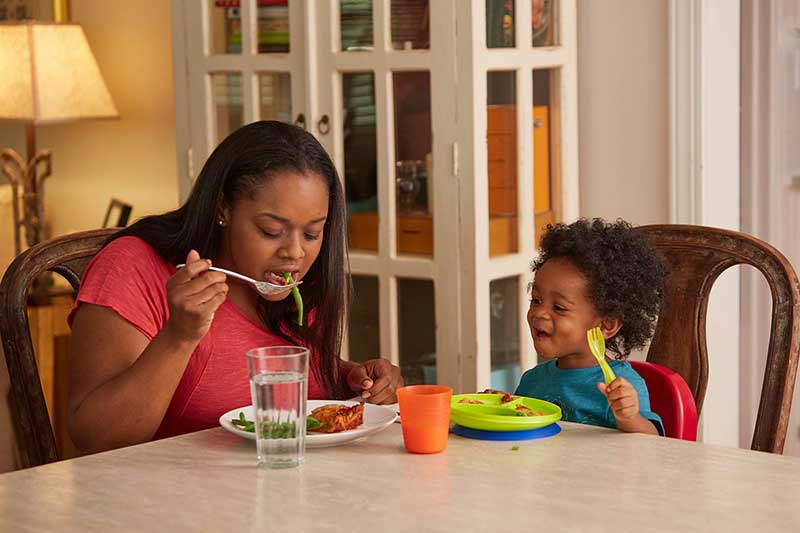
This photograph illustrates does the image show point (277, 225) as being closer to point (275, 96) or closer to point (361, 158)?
point (361, 158)

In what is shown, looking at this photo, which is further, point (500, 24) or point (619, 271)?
point (500, 24)

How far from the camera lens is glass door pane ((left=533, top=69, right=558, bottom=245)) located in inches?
112

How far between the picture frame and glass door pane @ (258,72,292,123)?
3.16 ft

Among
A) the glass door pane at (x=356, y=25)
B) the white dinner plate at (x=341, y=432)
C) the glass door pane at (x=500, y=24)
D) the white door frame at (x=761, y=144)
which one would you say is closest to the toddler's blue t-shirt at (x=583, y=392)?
the white dinner plate at (x=341, y=432)

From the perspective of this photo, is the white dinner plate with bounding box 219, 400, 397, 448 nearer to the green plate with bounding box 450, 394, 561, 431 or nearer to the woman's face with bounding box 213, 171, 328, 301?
the green plate with bounding box 450, 394, 561, 431

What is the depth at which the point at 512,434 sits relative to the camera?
154 centimetres

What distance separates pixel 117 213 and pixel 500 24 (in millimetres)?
1950

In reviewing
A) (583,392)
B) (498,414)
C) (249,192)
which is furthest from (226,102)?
(498,414)

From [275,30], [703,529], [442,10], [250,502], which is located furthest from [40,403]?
[275,30]

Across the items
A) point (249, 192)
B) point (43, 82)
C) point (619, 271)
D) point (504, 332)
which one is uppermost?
point (43, 82)

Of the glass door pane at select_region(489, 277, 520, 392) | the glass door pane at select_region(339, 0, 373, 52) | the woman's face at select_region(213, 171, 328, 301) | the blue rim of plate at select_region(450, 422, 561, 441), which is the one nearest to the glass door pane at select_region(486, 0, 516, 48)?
the glass door pane at select_region(339, 0, 373, 52)

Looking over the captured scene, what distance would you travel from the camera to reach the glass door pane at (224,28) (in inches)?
124

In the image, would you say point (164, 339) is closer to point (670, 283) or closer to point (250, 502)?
point (250, 502)

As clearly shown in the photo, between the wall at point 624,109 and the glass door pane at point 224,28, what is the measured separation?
36.2 inches
